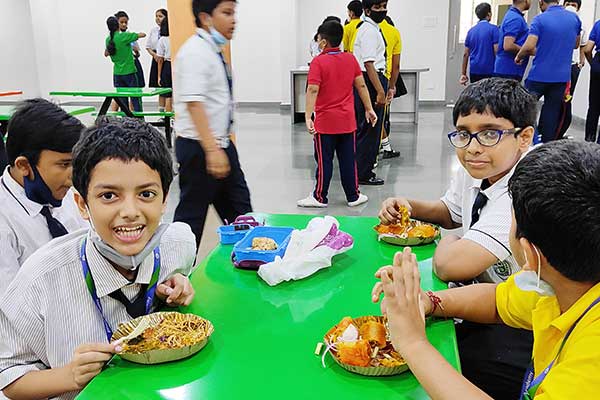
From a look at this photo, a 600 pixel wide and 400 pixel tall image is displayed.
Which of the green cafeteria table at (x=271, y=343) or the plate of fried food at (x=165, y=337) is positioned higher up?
the plate of fried food at (x=165, y=337)

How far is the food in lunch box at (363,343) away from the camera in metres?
1.08

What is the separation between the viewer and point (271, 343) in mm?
1187

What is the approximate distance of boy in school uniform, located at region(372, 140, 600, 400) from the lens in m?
0.87

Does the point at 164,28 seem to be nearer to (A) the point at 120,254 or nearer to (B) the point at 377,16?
(B) the point at 377,16

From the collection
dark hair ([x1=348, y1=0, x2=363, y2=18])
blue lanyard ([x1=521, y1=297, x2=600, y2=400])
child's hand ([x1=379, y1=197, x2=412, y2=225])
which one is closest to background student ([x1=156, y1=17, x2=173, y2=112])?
dark hair ([x1=348, y1=0, x2=363, y2=18])

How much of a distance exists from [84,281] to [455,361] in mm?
789

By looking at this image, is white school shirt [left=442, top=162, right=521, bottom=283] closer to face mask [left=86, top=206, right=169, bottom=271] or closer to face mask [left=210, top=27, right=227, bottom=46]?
face mask [left=86, top=206, right=169, bottom=271]

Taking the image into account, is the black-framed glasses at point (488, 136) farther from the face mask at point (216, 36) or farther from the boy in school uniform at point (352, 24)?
the boy in school uniform at point (352, 24)

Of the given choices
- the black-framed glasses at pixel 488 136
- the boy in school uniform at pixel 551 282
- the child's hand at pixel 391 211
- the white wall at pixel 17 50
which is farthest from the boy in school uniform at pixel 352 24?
the white wall at pixel 17 50

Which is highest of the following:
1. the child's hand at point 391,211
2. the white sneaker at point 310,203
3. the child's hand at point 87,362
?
the child's hand at point 391,211

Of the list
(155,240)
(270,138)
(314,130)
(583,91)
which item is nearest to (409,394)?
(155,240)

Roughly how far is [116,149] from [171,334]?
416 mm

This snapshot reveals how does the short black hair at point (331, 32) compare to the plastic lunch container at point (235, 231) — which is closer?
the plastic lunch container at point (235, 231)

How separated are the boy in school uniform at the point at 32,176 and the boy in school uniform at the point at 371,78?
349 cm
